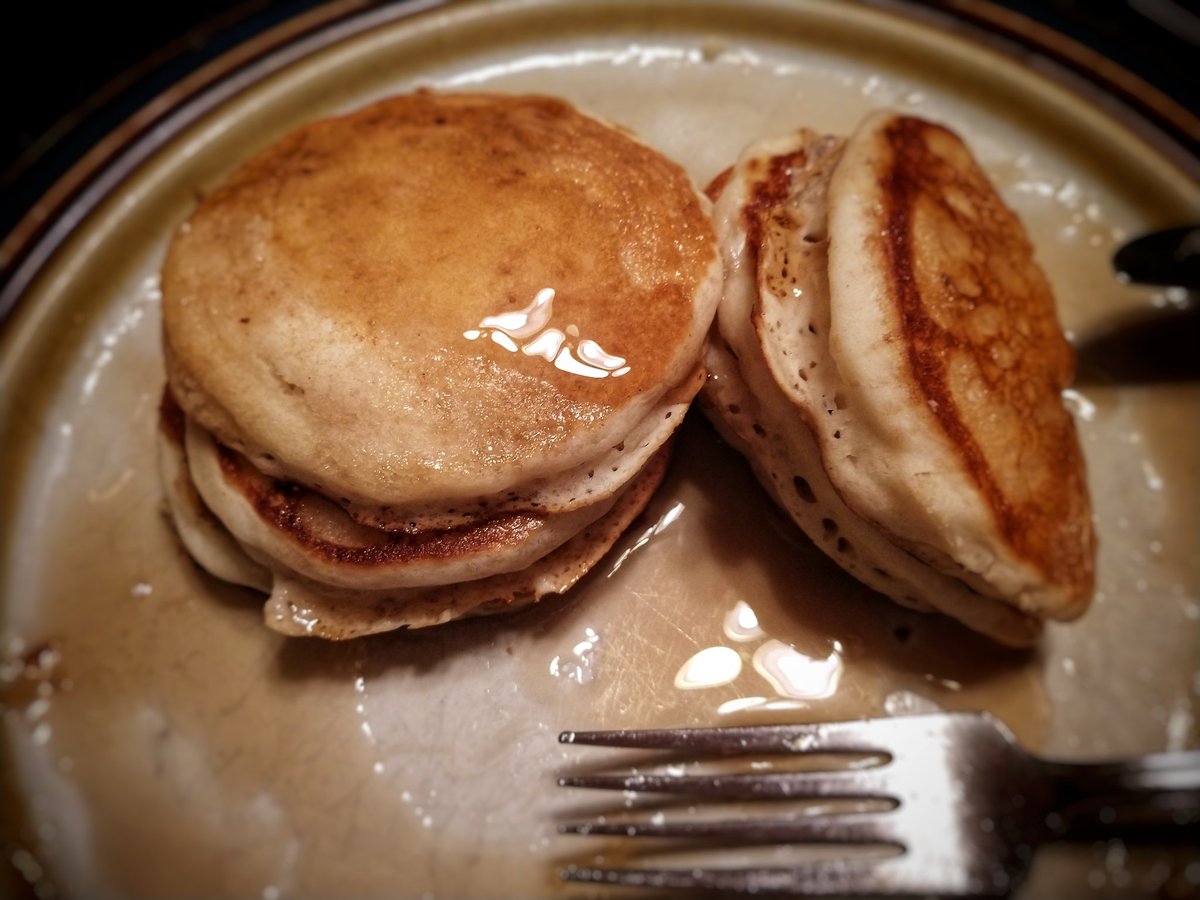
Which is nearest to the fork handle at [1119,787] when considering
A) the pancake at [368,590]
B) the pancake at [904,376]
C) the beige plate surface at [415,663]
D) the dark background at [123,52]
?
the beige plate surface at [415,663]

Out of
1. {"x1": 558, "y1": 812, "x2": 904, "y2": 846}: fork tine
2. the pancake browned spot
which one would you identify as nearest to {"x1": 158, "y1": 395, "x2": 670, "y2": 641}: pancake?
{"x1": 558, "y1": 812, "x2": 904, "y2": 846}: fork tine

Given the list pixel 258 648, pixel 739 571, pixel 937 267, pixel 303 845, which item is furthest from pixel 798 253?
pixel 303 845

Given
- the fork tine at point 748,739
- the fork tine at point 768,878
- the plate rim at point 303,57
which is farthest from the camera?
the plate rim at point 303,57

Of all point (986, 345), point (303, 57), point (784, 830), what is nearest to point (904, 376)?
point (986, 345)

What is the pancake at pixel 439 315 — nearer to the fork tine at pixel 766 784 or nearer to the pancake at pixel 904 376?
the pancake at pixel 904 376

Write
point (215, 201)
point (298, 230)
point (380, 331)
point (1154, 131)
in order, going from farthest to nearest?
1. point (1154, 131)
2. point (215, 201)
3. point (298, 230)
4. point (380, 331)

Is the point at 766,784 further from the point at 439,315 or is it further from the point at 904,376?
the point at 439,315

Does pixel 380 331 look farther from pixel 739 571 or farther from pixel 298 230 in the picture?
pixel 739 571
